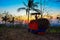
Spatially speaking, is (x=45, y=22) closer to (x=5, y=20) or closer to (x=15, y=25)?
(x=15, y=25)

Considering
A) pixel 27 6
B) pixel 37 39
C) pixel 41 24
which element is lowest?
pixel 37 39

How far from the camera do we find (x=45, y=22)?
70.7 ft

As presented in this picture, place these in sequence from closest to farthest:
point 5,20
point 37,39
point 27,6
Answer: point 37,39 < point 27,6 < point 5,20

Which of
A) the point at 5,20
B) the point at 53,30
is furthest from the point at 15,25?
the point at 53,30

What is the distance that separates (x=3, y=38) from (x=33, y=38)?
3.60 metres

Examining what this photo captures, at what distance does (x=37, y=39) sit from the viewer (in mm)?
20172

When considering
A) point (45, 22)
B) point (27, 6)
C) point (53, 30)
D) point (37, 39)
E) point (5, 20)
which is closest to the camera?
point (37, 39)

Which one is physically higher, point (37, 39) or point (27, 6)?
point (27, 6)

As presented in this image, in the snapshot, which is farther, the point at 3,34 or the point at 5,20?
the point at 5,20

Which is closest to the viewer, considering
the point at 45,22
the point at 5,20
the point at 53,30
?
the point at 45,22

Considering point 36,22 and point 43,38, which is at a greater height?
point 36,22

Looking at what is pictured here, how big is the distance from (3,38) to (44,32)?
564 centimetres

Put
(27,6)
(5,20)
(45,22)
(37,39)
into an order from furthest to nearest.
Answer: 1. (5,20)
2. (27,6)
3. (45,22)
4. (37,39)

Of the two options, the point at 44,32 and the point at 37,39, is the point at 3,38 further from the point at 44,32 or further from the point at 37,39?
the point at 44,32
